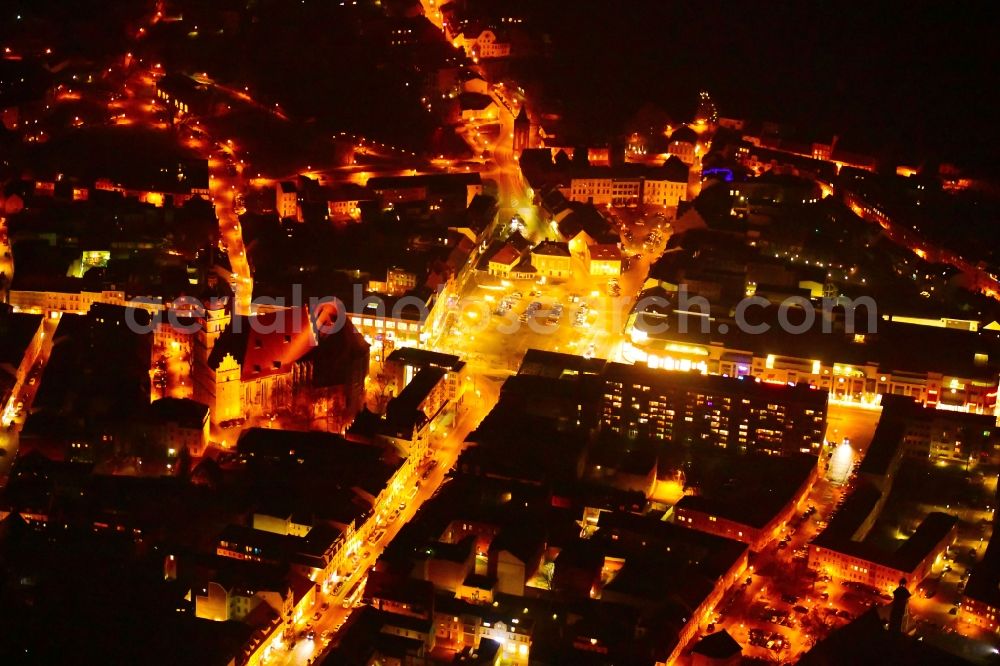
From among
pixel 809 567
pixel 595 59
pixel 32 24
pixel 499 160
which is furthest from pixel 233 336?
pixel 595 59

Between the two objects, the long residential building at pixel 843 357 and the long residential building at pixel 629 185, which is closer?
the long residential building at pixel 843 357

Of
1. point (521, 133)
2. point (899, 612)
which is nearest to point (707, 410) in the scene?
point (899, 612)

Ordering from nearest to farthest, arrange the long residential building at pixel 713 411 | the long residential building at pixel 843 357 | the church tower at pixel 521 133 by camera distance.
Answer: the long residential building at pixel 713 411 → the long residential building at pixel 843 357 → the church tower at pixel 521 133

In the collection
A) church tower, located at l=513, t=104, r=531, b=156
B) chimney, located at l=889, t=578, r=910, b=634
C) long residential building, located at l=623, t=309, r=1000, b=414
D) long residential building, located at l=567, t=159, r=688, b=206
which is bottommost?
chimney, located at l=889, t=578, r=910, b=634

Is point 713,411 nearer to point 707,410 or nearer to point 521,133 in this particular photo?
point 707,410

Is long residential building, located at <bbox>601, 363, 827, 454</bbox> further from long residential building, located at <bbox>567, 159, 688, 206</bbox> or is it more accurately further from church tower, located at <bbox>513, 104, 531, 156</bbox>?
church tower, located at <bbox>513, 104, 531, 156</bbox>

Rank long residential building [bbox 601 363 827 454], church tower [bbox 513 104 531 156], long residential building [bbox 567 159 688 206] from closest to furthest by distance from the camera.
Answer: long residential building [bbox 601 363 827 454], long residential building [bbox 567 159 688 206], church tower [bbox 513 104 531 156]

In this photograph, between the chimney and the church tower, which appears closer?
the chimney

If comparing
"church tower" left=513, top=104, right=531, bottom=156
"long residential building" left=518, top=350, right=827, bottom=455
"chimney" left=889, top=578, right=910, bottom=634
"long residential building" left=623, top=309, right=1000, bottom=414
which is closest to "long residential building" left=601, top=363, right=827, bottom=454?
"long residential building" left=518, top=350, right=827, bottom=455

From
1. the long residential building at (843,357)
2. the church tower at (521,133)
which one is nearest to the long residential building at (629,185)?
the church tower at (521,133)

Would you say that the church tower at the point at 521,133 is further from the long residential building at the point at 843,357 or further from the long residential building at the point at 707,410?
the long residential building at the point at 707,410

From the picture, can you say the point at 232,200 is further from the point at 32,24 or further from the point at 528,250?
the point at 32,24
